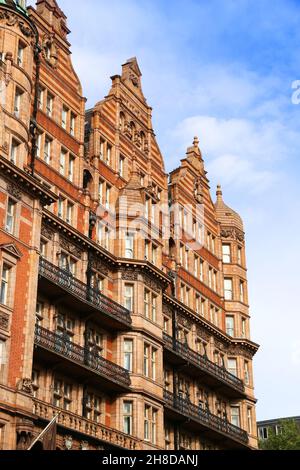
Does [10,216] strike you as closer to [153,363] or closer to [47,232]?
[47,232]

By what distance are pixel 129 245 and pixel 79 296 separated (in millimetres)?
7563

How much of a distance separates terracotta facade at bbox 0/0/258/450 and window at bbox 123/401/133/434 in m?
→ 0.09

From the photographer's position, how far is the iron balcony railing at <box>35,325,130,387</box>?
139 feet

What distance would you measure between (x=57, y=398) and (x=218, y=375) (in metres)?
18.8

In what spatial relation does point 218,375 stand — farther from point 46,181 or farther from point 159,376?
point 46,181

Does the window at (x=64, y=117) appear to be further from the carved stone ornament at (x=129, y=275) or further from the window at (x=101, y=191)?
the carved stone ornament at (x=129, y=275)

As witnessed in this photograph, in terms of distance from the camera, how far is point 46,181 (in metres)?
47.6

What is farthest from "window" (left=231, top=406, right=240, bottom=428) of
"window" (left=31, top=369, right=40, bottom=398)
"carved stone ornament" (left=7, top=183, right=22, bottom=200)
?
"carved stone ornament" (left=7, top=183, right=22, bottom=200)

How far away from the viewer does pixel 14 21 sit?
45.2 meters

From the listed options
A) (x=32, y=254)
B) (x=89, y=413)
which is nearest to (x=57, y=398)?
(x=89, y=413)

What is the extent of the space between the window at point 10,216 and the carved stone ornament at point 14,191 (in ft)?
1.08

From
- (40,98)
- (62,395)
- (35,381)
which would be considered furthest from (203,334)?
(40,98)

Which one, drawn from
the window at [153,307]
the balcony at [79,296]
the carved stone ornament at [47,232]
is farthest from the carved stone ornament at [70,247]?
the window at [153,307]

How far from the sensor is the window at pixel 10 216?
40469mm
